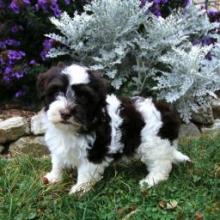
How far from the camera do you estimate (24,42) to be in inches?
290

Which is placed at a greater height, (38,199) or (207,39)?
(207,39)

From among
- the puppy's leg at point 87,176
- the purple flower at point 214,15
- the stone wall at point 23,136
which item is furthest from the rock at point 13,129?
the purple flower at point 214,15

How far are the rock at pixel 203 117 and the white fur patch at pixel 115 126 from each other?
2.15 meters

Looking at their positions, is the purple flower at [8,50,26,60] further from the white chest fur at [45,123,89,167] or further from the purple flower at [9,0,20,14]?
the white chest fur at [45,123,89,167]

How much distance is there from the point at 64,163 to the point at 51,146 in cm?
20

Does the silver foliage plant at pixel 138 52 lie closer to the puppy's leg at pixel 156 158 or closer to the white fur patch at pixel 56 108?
the puppy's leg at pixel 156 158

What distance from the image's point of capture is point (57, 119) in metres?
4.55

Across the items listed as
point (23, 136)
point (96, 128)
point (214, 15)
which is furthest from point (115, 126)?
point (214, 15)

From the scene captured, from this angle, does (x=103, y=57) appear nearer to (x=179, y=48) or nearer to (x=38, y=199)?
(x=179, y=48)

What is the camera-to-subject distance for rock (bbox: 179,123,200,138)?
6945 millimetres

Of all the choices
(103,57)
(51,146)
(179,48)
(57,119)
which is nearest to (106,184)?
(51,146)

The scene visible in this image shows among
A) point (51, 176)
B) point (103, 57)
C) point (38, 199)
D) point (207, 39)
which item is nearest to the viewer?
point (38, 199)

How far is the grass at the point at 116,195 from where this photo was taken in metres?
4.69

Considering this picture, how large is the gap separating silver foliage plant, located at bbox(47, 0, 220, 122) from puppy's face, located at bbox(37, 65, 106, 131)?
72.7 inches
